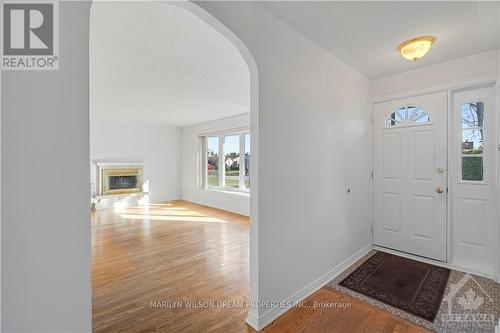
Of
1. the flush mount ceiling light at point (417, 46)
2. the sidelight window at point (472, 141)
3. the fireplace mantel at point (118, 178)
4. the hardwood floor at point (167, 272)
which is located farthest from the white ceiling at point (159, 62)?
the sidelight window at point (472, 141)

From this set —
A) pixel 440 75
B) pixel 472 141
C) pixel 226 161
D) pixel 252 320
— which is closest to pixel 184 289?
pixel 252 320

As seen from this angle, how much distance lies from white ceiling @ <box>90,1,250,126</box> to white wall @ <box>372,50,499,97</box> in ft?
6.74

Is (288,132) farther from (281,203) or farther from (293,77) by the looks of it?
(281,203)

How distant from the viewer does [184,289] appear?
233 centimetres

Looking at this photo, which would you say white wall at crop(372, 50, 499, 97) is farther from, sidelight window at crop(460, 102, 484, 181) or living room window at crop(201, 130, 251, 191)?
living room window at crop(201, 130, 251, 191)

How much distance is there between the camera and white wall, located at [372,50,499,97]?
2572 mm

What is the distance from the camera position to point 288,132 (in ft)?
6.74

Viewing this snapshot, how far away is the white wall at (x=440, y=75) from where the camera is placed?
257 centimetres

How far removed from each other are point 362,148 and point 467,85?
→ 1319 millimetres

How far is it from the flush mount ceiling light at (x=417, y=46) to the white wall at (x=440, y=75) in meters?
0.79

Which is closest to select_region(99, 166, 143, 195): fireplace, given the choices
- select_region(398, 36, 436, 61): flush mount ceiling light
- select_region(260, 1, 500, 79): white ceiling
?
select_region(260, 1, 500, 79): white ceiling

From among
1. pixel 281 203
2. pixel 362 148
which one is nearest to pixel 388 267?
pixel 362 148

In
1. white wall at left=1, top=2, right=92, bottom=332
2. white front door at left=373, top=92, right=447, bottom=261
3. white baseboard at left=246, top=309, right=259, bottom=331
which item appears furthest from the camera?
white front door at left=373, top=92, right=447, bottom=261

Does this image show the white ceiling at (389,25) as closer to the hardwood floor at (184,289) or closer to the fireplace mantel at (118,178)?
the hardwood floor at (184,289)
